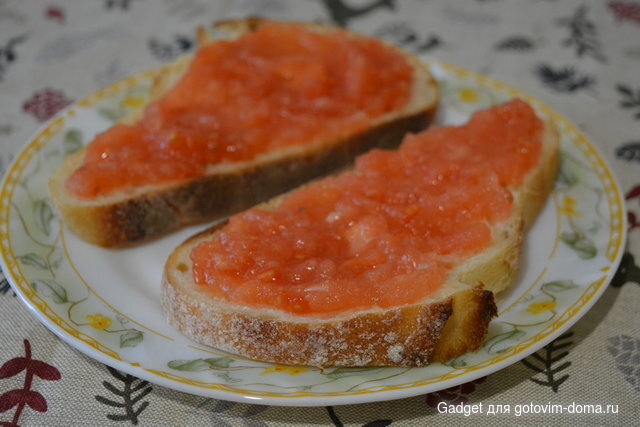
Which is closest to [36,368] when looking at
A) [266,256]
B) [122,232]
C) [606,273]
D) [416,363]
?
[122,232]

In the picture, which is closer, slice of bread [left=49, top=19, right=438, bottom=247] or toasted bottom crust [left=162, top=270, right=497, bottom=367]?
toasted bottom crust [left=162, top=270, right=497, bottom=367]

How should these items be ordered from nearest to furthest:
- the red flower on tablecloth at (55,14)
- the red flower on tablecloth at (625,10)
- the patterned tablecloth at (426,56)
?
the patterned tablecloth at (426,56)
the red flower on tablecloth at (55,14)
the red flower on tablecloth at (625,10)

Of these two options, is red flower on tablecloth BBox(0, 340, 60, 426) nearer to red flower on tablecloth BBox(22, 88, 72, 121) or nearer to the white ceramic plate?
the white ceramic plate

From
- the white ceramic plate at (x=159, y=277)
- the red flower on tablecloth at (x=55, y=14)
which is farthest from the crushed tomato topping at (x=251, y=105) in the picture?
the red flower on tablecloth at (x=55, y=14)

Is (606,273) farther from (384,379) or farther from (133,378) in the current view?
(133,378)

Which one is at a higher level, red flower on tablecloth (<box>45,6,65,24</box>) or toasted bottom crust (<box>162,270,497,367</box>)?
toasted bottom crust (<box>162,270,497,367</box>)

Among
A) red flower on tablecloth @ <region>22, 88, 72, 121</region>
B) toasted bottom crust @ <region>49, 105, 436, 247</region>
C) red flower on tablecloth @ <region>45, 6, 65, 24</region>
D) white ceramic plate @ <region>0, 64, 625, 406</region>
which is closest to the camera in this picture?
white ceramic plate @ <region>0, 64, 625, 406</region>

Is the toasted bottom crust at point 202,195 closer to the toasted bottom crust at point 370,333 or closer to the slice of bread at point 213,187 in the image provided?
the slice of bread at point 213,187

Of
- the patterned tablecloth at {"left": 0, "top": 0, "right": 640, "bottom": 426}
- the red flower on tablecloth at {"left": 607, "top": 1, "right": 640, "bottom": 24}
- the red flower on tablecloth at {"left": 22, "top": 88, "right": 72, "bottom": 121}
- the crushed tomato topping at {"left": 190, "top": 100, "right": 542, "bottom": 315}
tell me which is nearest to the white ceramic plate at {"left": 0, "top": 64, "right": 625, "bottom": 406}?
the patterned tablecloth at {"left": 0, "top": 0, "right": 640, "bottom": 426}
